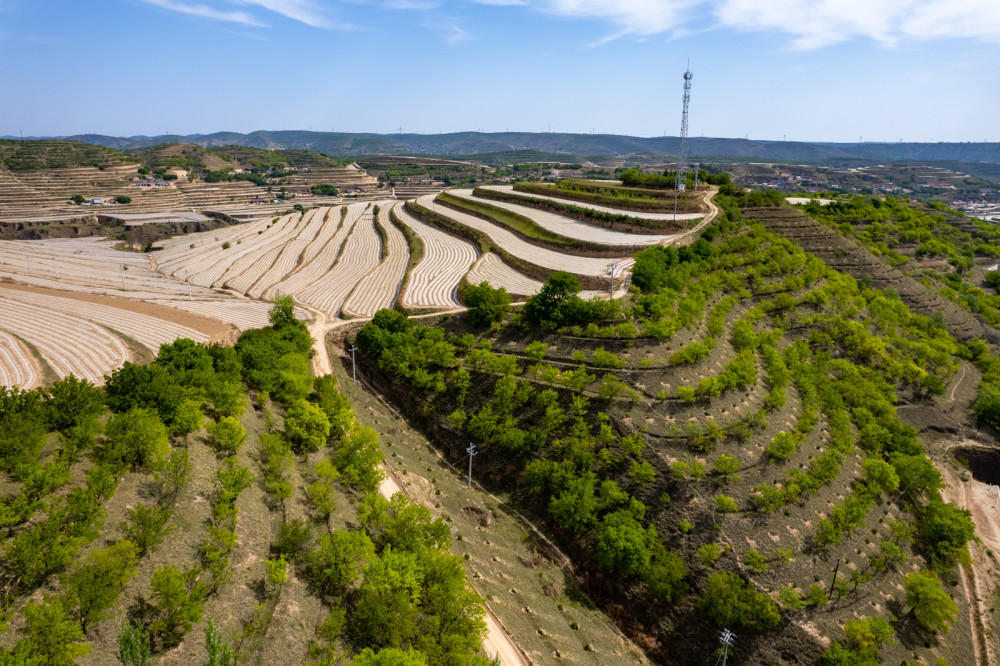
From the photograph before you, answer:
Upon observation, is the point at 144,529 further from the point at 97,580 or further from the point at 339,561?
the point at 339,561

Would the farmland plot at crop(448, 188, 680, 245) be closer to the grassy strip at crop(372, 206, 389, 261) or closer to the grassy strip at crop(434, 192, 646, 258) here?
the grassy strip at crop(434, 192, 646, 258)

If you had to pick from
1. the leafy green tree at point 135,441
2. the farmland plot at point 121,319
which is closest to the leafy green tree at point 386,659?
the leafy green tree at point 135,441

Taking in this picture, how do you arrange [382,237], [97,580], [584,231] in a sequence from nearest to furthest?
[97,580], [584,231], [382,237]

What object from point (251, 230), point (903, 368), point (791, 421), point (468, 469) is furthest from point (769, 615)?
point (251, 230)

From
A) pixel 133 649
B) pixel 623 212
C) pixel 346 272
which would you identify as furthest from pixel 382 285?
pixel 133 649

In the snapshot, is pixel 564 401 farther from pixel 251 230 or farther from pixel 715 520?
pixel 251 230

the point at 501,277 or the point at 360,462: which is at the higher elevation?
the point at 501,277

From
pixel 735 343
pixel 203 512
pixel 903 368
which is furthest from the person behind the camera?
pixel 903 368

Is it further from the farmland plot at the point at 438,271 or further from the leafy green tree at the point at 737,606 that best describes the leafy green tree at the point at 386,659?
the farmland plot at the point at 438,271
